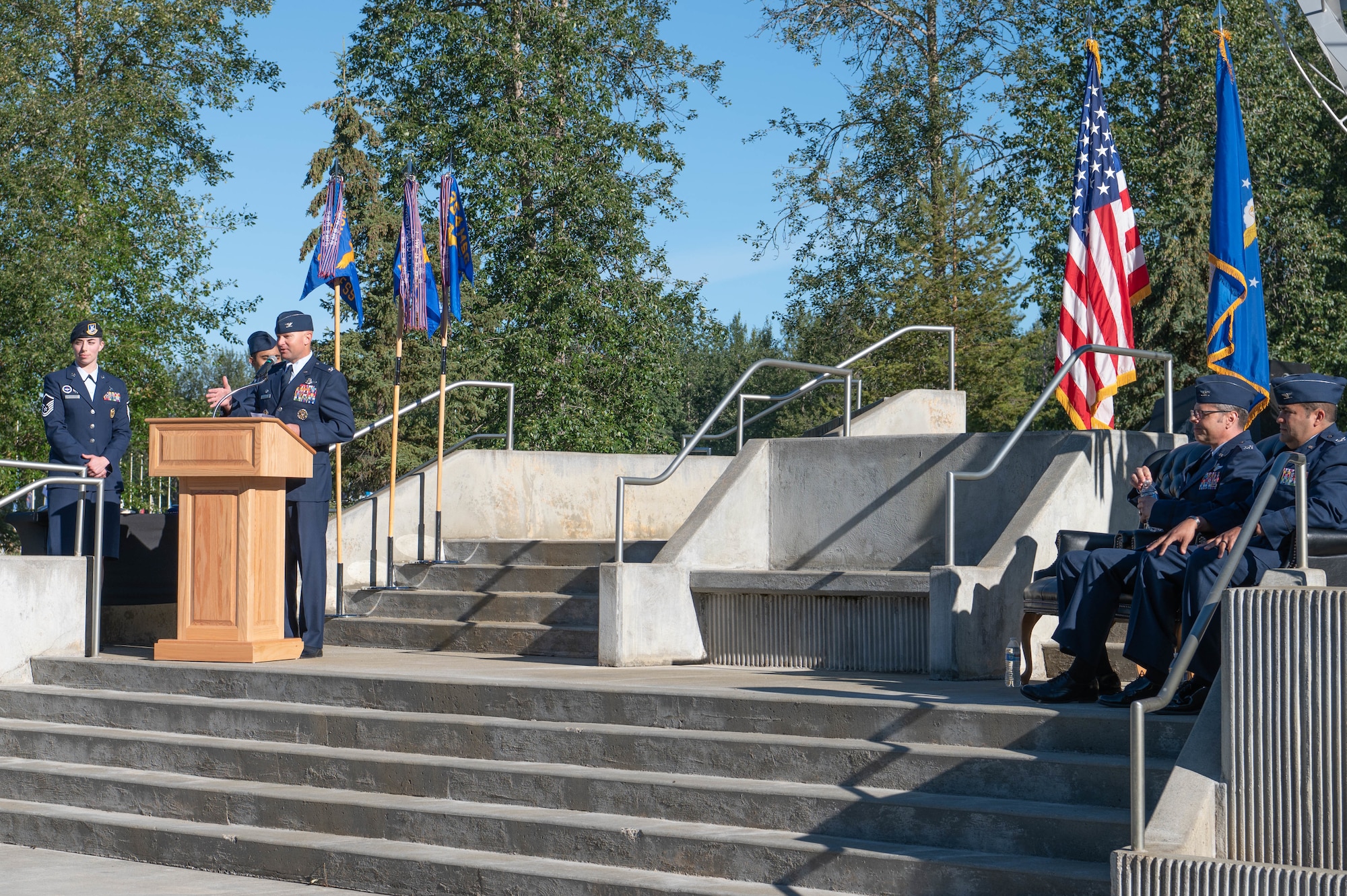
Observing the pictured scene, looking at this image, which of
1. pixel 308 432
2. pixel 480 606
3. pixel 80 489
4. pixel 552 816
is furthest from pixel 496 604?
pixel 552 816

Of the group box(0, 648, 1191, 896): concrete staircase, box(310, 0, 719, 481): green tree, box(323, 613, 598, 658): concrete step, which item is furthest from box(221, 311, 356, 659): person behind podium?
box(310, 0, 719, 481): green tree

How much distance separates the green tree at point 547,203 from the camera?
2445 cm

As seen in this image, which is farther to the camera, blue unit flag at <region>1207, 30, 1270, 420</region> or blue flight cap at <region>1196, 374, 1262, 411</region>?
blue unit flag at <region>1207, 30, 1270, 420</region>

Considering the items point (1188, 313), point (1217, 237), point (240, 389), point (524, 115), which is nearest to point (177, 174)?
point (524, 115)

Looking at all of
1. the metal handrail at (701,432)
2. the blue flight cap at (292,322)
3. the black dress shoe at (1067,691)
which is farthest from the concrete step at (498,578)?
the black dress shoe at (1067,691)

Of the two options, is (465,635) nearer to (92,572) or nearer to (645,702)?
(92,572)

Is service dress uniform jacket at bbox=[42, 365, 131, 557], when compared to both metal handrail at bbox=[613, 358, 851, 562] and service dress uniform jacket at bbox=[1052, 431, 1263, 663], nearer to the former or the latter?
metal handrail at bbox=[613, 358, 851, 562]

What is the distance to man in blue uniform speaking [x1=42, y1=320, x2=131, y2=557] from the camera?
9.61 metres

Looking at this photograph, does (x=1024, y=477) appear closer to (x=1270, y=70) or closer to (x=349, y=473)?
(x=1270, y=70)

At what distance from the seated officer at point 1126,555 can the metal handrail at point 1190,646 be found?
864mm

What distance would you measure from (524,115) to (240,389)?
16.8 m

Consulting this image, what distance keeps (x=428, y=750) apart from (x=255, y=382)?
340 cm

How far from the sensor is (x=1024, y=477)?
8594 millimetres

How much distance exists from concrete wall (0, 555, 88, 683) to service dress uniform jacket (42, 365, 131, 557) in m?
0.62
